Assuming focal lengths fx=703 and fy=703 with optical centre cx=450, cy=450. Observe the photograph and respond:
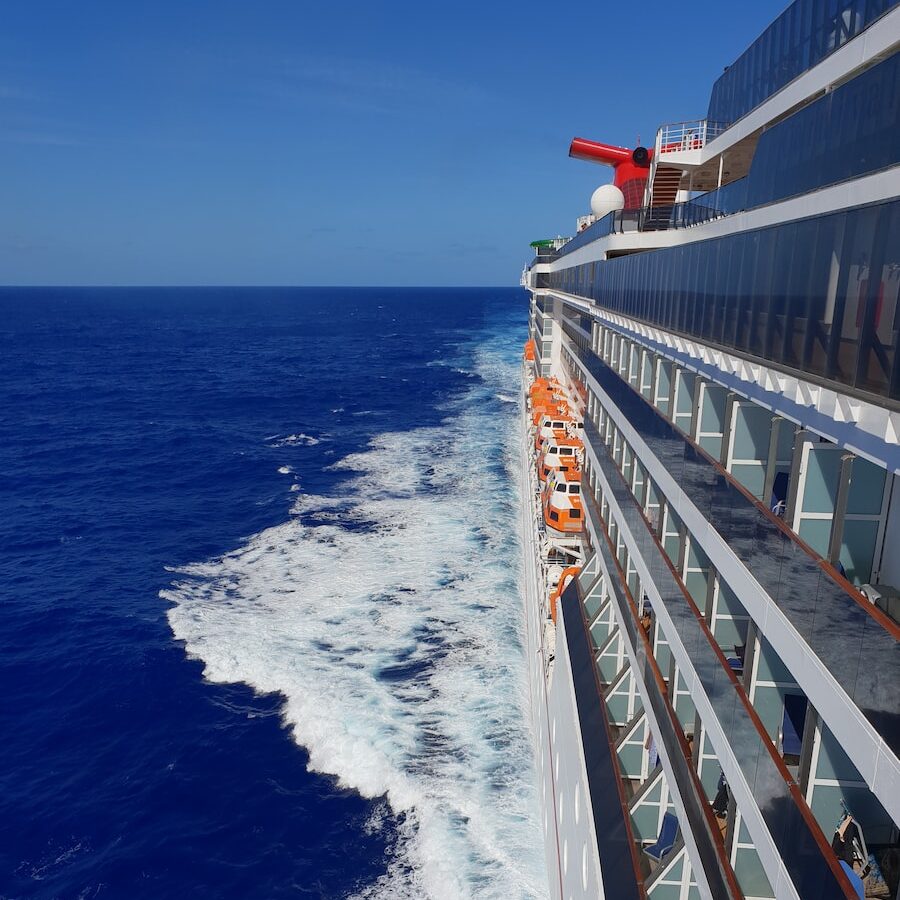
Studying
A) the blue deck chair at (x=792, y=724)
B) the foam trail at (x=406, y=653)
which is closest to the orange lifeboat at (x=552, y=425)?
the foam trail at (x=406, y=653)

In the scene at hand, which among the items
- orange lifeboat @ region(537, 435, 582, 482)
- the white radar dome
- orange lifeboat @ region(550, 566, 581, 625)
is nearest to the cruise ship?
orange lifeboat @ region(550, 566, 581, 625)

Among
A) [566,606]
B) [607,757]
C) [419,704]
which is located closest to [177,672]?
Result: [419,704]

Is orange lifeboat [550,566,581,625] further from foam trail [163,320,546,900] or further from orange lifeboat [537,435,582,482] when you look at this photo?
orange lifeboat [537,435,582,482]

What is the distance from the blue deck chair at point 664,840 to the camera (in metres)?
12.7

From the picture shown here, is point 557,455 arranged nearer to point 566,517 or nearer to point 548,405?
point 566,517

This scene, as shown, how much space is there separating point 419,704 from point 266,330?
157m

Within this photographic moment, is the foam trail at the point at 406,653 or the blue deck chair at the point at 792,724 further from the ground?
the blue deck chair at the point at 792,724

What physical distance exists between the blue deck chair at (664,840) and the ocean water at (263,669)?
799 centimetres

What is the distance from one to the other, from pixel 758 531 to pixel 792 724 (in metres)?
3.20

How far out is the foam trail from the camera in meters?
21.4

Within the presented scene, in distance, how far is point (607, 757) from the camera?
14.1 m

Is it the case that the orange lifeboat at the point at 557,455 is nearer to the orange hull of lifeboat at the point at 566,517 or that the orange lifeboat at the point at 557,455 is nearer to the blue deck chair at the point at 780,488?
the orange hull of lifeboat at the point at 566,517

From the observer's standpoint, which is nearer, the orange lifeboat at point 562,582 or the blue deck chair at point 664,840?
the blue deck chair at point 664,840

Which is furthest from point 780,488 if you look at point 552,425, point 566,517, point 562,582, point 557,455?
point 552,425
